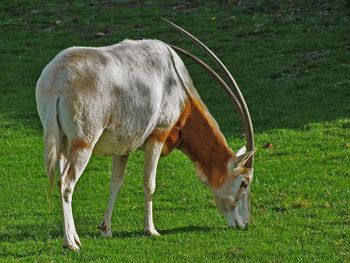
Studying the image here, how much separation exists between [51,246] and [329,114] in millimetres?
8297

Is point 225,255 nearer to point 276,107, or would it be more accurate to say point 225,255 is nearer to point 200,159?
point 200,159

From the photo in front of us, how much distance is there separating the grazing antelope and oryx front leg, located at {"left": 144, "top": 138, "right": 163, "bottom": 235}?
0.01m

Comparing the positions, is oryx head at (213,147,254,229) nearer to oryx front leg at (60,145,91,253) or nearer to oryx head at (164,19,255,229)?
oryx head at (164,19,255,229)

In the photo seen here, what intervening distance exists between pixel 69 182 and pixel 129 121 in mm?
1042

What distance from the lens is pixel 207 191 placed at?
506 inches

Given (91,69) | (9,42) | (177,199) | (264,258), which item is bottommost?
(9,42)

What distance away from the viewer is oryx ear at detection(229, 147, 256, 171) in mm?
11047

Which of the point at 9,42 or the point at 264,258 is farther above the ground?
the point at 264,258

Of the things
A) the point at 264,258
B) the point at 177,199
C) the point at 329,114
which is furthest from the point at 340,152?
the point at 264,258

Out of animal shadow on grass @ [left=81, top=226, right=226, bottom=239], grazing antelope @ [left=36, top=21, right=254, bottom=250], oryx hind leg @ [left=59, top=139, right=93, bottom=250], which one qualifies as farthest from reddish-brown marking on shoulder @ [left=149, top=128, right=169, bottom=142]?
oryx hind leg @ [left=59, top=139, right=93, bottom=250]

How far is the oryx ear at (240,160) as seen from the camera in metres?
11.0

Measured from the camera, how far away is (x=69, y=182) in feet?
31.8

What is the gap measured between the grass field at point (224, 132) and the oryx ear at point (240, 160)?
2.20 feet

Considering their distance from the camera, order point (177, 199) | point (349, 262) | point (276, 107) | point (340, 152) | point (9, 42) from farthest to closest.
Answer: point (9, 42) < point (276, 107) < point (340, 152) < point (177, 199) < point (349, 262)
